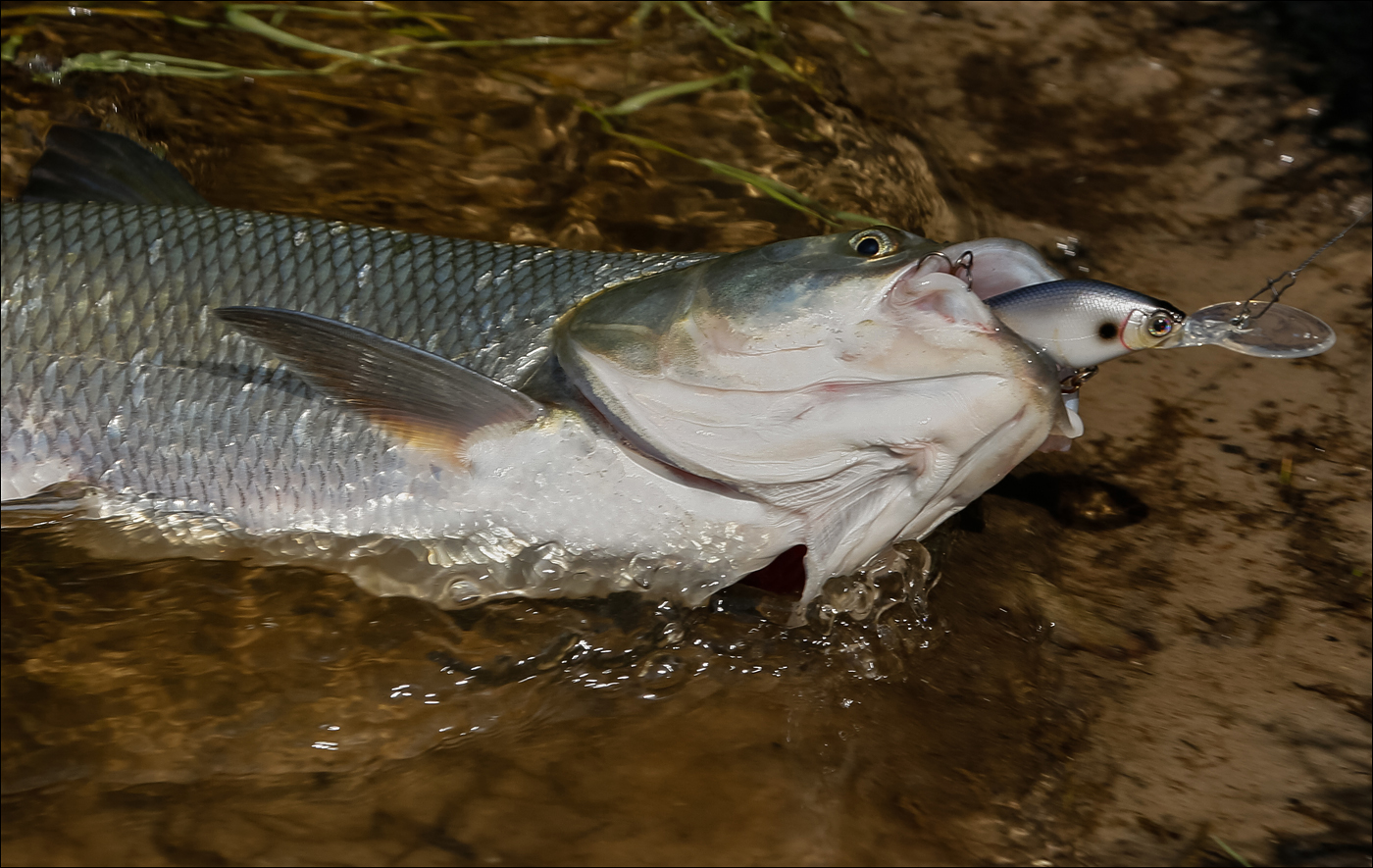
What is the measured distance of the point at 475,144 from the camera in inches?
158

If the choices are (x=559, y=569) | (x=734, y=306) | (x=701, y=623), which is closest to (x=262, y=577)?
(x=559, y=569)

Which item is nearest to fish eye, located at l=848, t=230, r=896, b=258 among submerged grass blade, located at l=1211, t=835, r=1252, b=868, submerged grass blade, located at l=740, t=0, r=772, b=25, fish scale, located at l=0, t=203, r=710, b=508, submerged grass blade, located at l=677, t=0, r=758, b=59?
fish scale, located at l=0, t=203, r=710, b=508

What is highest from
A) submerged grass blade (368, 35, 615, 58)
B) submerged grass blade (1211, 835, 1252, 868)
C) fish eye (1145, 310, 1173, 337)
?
submerged grass blade (368, 35, 615, 58)

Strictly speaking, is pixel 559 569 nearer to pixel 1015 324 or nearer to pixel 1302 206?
pixel 1015 324

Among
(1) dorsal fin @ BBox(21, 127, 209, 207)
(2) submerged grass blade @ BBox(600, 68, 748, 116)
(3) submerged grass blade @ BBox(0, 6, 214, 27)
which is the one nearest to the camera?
(1) dorsal fin @ BBox(21, 127, 209, 207)

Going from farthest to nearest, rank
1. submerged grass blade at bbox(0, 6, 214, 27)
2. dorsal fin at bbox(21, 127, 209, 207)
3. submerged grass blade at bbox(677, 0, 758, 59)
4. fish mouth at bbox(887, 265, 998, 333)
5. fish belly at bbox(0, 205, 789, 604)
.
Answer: submerged grass blade at bbox(677, 0, 758, 59), submerged grass blade at bbox(0, 6, 214, 27), dorsal fin at bbox(21, 127, 209, 207), fish belly at bbox(0, 205, 789, 604), fish mouth at bbox(887, 265, 998, 333)

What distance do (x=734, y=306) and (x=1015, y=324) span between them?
0.54m

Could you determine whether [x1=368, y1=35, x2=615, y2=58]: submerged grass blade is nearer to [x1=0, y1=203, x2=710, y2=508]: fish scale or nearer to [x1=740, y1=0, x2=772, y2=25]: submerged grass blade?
[x1=740, y1=0, x2=772, y2=25]: submerged grass blade

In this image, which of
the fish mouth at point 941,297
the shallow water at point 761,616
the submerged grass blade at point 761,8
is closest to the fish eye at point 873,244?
the fish mouth at point 941,297

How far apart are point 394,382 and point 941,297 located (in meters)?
1.11

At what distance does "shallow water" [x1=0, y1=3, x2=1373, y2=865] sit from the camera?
2043 millimetres

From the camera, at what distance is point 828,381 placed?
2.19 meters

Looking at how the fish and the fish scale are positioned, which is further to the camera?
the fish scale

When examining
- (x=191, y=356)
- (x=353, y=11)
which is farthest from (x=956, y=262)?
(x=353, y=11)
